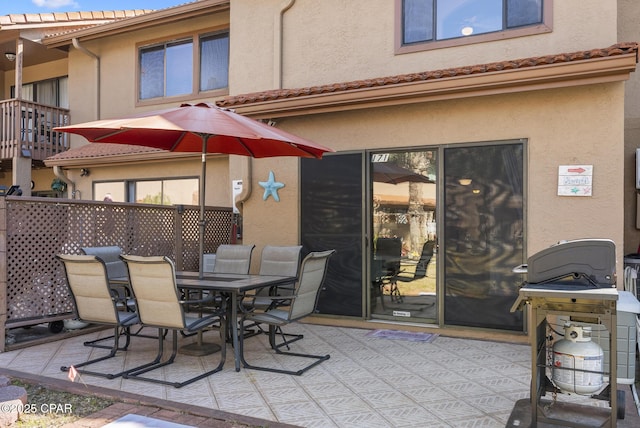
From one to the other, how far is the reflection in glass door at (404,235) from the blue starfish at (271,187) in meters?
1.45

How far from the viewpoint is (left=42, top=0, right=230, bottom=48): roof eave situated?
971cm

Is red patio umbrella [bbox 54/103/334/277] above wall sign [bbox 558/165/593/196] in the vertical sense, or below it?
above

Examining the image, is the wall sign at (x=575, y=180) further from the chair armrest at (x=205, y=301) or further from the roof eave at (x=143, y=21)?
the roof eave at (x=143, y=21)

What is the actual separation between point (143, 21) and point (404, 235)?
7.28 metres

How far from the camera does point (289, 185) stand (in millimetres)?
7469

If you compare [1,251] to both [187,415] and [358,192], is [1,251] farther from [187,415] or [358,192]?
[358,192]

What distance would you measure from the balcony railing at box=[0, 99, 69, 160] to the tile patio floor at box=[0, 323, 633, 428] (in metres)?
6.58

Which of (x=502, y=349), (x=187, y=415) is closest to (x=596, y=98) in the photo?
(x=502, y=349)

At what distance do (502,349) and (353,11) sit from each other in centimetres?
483

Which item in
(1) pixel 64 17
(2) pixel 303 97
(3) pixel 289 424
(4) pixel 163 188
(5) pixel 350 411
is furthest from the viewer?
(1) pixel 64 17

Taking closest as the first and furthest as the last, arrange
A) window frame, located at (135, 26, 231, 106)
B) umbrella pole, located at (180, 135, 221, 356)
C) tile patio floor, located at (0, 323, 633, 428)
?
tile patio floor, located at (0, 323, 633, 428), umbrella pole, located at (180, 135, 221, 356), window frame, located at (135, 26, 231, 106)

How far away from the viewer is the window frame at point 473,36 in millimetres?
6035

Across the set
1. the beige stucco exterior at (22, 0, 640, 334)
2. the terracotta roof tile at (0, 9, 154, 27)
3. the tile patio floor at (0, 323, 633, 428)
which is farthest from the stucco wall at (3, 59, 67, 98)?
the tile patio floor at (0, 323, 633, 428)

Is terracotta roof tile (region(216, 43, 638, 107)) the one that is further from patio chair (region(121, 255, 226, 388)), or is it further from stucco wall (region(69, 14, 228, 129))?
stucco wall (region(69, 14, 228, 129))
